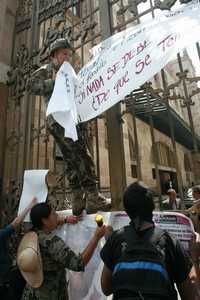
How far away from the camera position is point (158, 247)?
3.31ft

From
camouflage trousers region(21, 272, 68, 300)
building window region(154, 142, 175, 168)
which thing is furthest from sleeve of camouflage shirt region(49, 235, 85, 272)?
building window region(154, 142, 175, 168)

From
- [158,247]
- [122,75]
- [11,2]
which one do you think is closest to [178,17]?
[122,75]

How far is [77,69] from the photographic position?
12.3 feet

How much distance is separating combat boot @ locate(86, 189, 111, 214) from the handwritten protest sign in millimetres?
124

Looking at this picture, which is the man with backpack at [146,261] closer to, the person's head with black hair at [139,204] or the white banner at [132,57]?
the person's head with black hair at [139,204]

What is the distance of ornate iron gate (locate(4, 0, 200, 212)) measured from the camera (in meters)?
2.33

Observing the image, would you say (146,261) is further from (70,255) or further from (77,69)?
(77,69)

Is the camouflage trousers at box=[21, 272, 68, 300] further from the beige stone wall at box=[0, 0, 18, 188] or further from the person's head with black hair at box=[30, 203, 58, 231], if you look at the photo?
the beige stone wall at box=[0, 0, 18, 188]

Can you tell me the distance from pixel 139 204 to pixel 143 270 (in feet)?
0.86

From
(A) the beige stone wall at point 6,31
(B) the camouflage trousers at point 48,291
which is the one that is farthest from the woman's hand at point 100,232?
(A) the beige stone wall at point 6,31

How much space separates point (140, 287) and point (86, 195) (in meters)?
1.27

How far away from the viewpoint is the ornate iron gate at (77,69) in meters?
2.33

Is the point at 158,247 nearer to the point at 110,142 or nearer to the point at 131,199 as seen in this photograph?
the point at 131,199

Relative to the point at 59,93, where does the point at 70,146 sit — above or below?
below
